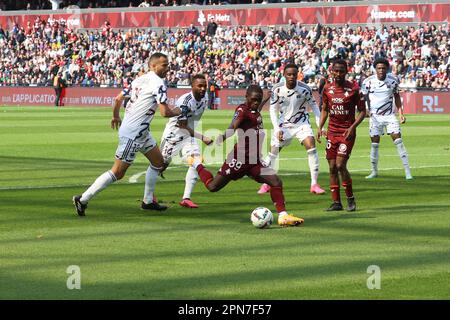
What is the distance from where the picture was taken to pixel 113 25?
238 ft

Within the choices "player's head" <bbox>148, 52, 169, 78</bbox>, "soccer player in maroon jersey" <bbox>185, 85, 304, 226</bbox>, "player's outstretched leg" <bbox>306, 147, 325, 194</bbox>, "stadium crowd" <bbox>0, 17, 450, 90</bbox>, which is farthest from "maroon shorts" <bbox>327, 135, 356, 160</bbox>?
"stadium crowd" <bbox>0, 17, 450, 90</bbox>

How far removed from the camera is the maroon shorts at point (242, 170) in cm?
1440

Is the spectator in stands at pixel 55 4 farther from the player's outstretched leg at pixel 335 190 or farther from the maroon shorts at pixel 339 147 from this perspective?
the player's outstretched leg at pixel 335 190

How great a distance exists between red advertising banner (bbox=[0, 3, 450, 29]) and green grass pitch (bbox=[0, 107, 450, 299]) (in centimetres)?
3487

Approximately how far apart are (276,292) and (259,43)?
52305 mm

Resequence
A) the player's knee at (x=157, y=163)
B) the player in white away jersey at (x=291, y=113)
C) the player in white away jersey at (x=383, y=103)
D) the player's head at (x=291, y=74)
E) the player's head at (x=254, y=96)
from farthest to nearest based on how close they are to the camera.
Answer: the player in white away jersey at (x=383, y=103), the player in white away jersey at (x=291, y=113), the player's head at (x=291, y=74), the player's knee at (x=157, y=163), the player's head at (x=254, y=96)

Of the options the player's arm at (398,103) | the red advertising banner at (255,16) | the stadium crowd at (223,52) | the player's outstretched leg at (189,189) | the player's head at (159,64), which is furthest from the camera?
the red advertising banner at (255,16)

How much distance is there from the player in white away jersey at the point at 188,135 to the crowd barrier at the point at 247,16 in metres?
40.6

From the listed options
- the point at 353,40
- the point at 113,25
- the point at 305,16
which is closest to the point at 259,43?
the point at 305,16

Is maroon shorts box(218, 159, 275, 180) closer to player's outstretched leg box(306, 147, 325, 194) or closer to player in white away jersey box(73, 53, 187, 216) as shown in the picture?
player in white away jersey box(73, 53, 187, 216)

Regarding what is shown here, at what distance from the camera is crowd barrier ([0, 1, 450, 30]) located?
57.2 meters

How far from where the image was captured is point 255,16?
6412cm

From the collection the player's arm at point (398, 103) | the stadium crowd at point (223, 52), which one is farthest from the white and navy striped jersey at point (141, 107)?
the stadium crowd at point (223, 52)
